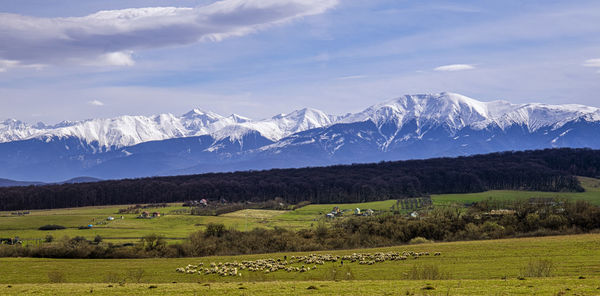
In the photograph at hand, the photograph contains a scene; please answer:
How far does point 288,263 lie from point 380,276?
15683mm

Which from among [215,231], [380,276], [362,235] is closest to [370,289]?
[380,276]

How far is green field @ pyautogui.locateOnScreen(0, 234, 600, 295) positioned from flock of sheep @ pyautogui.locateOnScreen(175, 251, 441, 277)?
1.41 meters

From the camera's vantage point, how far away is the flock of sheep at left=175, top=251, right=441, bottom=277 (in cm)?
5453

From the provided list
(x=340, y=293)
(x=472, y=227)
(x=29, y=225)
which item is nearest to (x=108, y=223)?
(x=29, y=225)

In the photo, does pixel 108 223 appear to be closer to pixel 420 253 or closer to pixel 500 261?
pixel 420 253

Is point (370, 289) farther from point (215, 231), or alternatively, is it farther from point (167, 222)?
point (167, 222)

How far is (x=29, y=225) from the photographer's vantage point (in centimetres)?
14662

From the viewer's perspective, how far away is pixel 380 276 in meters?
47.1

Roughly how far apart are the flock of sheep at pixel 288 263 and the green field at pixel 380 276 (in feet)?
4.63

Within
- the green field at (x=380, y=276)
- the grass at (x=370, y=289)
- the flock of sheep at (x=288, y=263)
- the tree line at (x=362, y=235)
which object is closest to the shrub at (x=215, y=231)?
the tree line at (x=362, y=235)

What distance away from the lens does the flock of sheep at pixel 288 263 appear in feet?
179

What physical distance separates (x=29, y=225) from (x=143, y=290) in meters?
127

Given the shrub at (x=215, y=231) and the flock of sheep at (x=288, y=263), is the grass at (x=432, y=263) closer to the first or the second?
the flock of sheep at (x=288, y=263)

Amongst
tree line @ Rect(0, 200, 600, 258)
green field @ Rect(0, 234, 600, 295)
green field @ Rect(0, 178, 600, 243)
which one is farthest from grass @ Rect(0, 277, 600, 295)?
green field @ Rect(0, 178, 600, 243)
